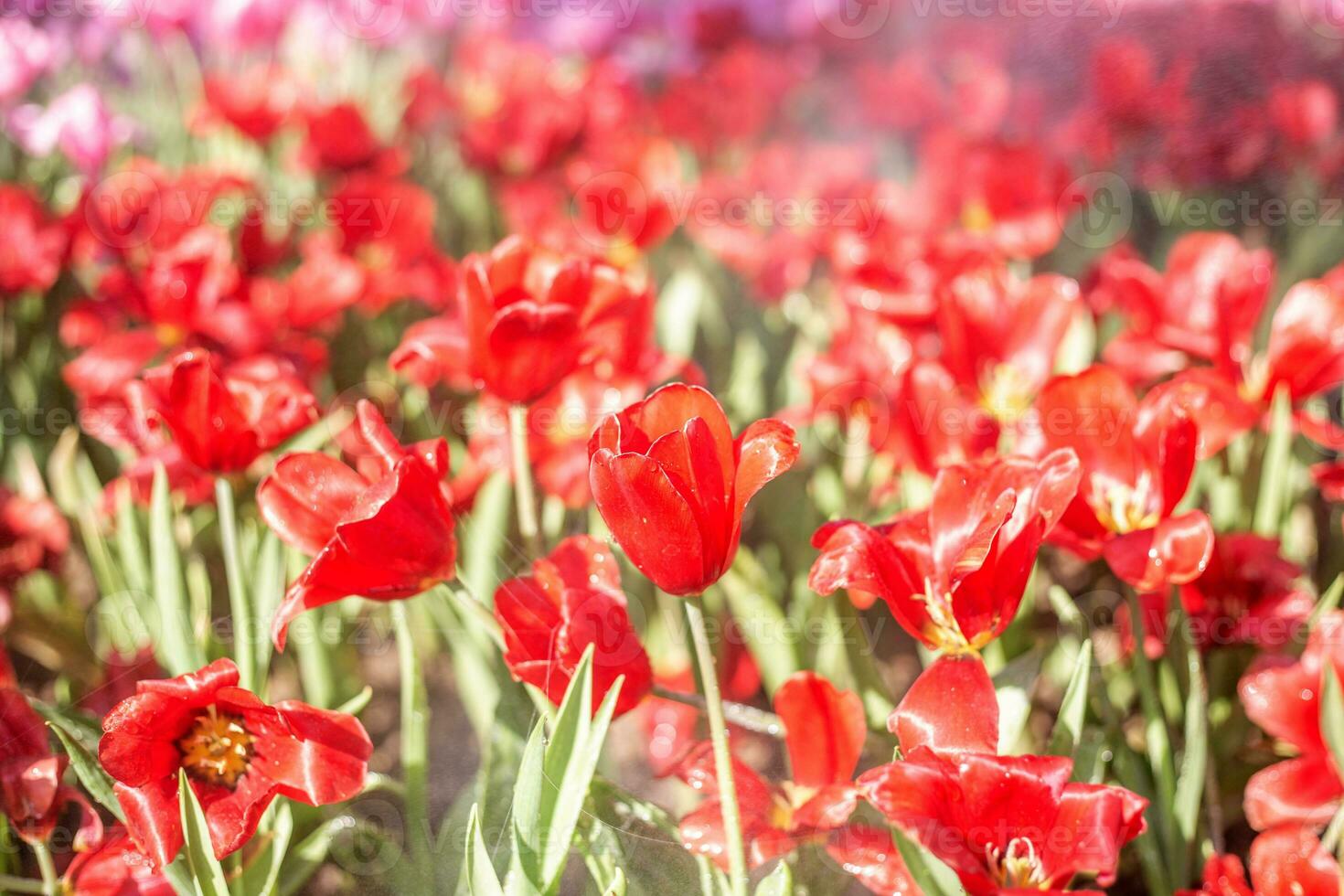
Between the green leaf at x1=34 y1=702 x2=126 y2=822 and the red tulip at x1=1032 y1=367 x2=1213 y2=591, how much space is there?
2.18ft

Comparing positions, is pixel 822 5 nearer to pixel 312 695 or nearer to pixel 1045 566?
pixel 1045 566

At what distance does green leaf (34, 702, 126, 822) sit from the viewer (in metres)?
0.72

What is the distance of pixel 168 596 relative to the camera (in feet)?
Answer: 3.26

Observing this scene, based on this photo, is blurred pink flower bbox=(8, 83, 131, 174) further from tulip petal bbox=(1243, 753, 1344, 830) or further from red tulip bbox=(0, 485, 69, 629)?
tulip petal bbox=(1243, 753, 1344, 830)

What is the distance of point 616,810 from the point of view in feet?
2.53

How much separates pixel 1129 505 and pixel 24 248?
1368 millimetres
